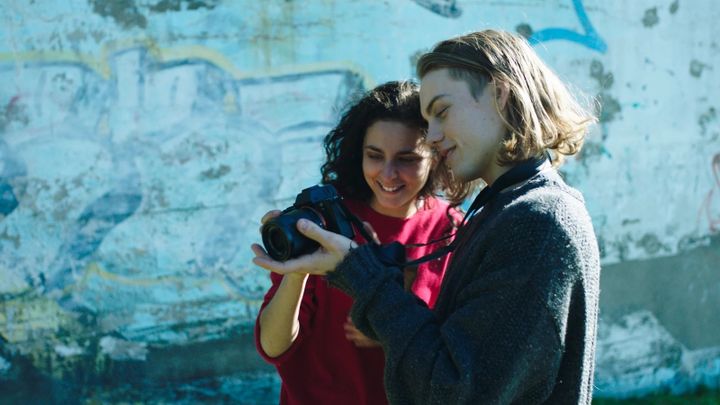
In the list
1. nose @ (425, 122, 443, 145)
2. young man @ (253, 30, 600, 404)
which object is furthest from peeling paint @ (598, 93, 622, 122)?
nose @ (425, 122, 443, 145)

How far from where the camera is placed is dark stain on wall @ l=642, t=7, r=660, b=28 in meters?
4.64

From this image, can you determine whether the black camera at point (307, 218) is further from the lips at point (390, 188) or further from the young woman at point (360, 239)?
the lips at point (390, 188)

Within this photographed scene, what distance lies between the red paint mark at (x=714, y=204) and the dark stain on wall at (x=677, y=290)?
0.25ft

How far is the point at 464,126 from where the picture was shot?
72.9 inches

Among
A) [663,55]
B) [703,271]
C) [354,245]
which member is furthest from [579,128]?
[703,271]

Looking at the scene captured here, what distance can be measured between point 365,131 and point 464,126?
0.74 m

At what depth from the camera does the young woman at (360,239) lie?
2.28 m

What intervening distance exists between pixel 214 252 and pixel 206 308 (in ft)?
0.85

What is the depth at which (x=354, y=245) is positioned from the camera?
187 cm

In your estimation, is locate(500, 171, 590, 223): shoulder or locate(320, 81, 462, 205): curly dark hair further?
locate(320, 81, 462, 205): curly dark hair

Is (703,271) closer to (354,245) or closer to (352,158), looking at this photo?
(352,158)

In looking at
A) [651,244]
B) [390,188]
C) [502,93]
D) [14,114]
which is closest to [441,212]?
[390,188]

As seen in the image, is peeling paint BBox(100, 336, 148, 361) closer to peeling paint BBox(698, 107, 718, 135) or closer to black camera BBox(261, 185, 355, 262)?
black camera BBox(261, 185, 355, 262)

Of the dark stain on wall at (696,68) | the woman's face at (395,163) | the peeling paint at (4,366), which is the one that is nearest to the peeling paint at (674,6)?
the dark stain on wall at (696,68)
